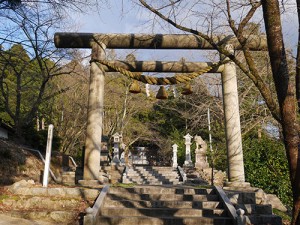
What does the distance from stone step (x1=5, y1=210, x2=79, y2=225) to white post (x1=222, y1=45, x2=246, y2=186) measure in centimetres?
440

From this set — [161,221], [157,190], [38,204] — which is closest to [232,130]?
[157,190]

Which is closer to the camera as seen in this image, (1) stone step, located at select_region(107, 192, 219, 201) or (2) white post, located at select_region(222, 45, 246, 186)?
(1) stone step, located at select_region(107, 192, 219, 201)

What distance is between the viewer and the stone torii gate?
8.86 meters

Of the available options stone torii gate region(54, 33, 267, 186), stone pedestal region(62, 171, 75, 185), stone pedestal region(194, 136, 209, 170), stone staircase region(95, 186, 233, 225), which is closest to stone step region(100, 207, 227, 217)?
stone staircase region(95, 186, 233, 225)

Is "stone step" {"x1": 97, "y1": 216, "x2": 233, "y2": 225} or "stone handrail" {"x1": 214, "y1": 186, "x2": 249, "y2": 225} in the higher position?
"stone handrail" {"x1": 214, "y1": 186, "x2": 249, "y2": 225}

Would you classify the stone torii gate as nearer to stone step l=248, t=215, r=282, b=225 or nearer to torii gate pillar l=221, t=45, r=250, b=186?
torii gate pillar l=221, t=45, r=250, b=186

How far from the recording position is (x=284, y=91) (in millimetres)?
4570

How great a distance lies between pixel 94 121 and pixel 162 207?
3.25 metres

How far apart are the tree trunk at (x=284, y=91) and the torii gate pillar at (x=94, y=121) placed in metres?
5.56

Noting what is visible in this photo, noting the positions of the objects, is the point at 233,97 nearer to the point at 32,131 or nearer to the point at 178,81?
the point at 178,81

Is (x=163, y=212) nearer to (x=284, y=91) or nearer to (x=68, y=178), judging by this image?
(x=284, y=91)

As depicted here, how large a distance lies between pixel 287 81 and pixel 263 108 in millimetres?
15065

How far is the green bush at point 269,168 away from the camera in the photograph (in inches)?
543

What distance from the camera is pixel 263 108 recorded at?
61.9 feet
